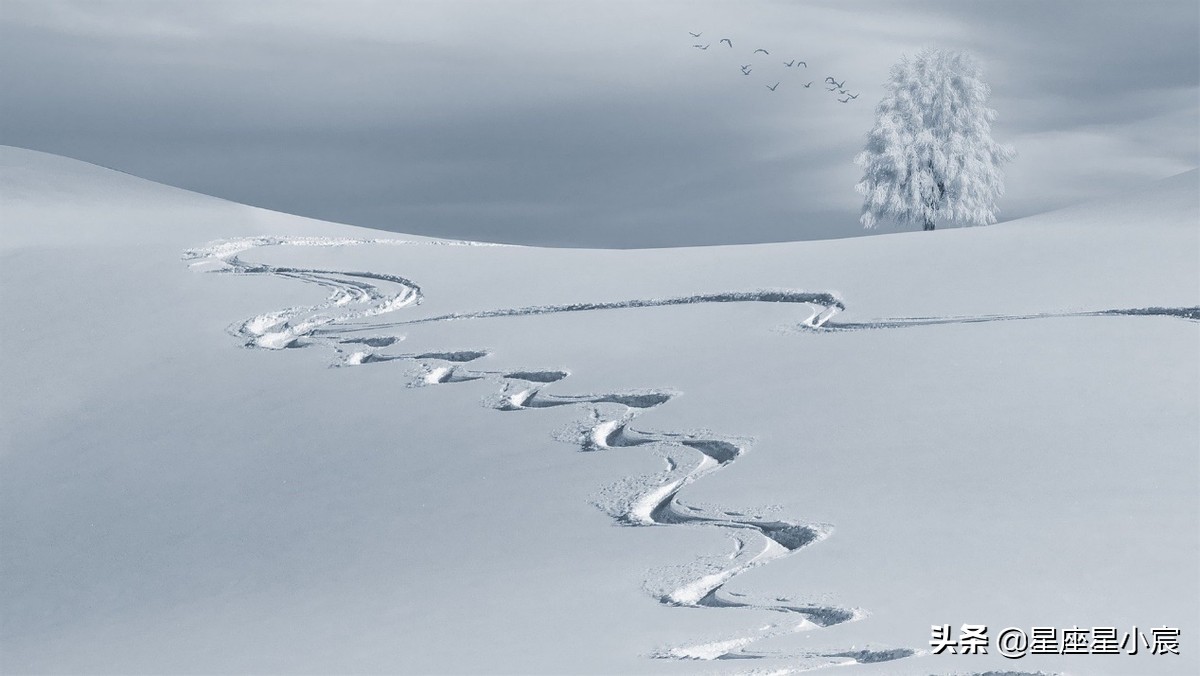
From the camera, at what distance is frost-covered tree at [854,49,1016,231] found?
30078 mm

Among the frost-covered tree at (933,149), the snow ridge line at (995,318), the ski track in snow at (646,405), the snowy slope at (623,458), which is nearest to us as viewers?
the ski track in snow at (646,405)

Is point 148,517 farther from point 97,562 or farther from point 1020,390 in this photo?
point 1020,390

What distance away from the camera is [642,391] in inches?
404

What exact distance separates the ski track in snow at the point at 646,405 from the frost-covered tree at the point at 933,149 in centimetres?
1659

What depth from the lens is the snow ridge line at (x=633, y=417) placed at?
6496 mm

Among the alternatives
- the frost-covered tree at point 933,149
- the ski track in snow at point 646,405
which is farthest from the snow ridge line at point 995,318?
the frost-covered tree at point 933,149

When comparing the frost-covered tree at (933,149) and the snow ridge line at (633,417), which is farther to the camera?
the frost-covered tree at (933,149)

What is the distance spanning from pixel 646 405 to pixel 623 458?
3.74 feet

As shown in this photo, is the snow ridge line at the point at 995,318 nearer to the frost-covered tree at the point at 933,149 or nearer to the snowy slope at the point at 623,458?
the snowy slope at the point at 623,458

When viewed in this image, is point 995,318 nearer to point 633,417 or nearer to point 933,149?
point 633,417

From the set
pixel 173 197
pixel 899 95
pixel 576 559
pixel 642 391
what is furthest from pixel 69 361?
pixel 899 95

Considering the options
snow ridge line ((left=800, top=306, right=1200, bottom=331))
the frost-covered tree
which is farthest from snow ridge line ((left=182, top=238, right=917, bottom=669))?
the frost-covered tree

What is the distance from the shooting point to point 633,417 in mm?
9781

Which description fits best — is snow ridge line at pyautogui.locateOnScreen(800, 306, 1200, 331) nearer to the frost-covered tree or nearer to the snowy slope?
the snowy slope
